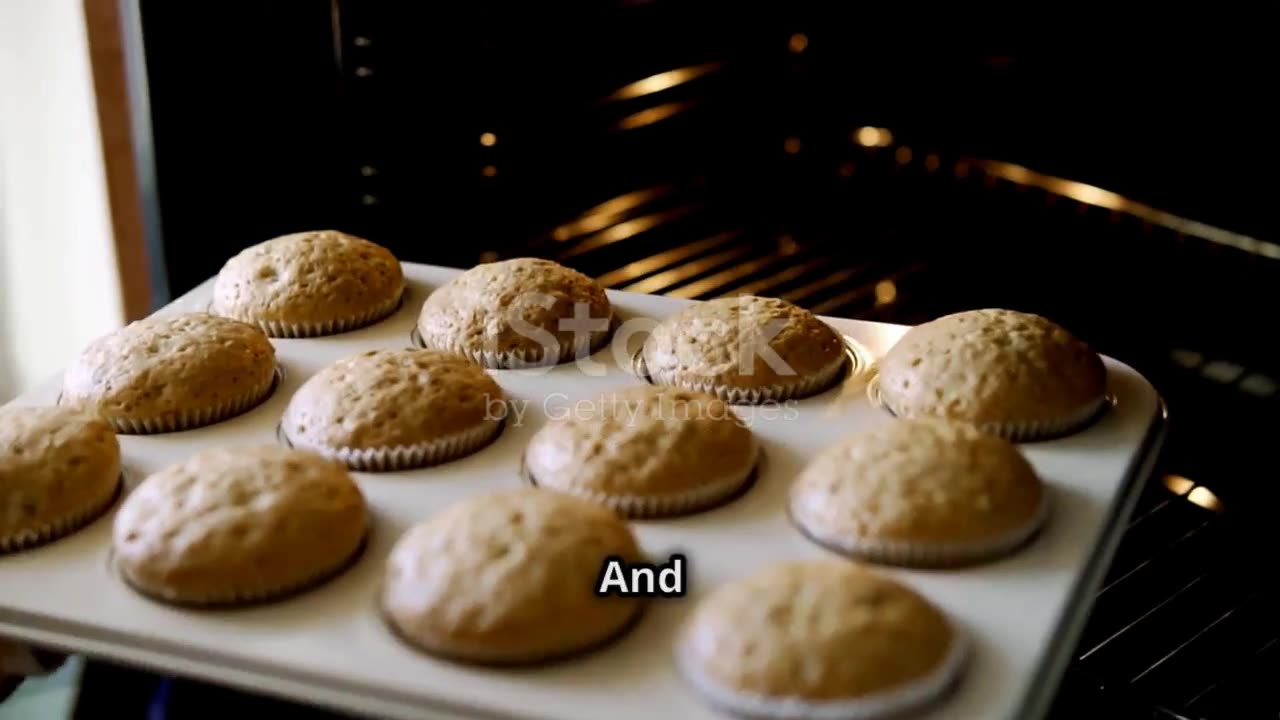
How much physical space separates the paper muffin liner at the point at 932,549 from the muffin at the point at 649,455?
0.11 metres

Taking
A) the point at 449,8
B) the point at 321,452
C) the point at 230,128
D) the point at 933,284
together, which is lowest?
the point at 933,284

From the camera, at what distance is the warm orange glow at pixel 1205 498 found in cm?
140

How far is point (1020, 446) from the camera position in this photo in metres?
1.02

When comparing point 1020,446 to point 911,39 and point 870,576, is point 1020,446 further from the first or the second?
point 911,39

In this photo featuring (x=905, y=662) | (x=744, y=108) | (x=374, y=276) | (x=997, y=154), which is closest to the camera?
(x=905, y=662)

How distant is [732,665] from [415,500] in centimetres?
32

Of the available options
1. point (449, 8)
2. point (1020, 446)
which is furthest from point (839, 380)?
point (449, 8)

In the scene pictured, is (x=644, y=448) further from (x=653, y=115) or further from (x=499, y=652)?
(x=653, y=115)

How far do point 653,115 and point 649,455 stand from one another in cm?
86

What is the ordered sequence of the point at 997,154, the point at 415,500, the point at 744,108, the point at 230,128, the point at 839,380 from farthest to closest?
the point at 744,108, the point at 997,154, the point at 230,128, the point at 839,380, the point at 415,500

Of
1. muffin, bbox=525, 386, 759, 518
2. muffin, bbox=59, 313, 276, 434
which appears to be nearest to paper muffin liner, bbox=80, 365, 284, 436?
muffin, bbox=59, 313, 276, 434

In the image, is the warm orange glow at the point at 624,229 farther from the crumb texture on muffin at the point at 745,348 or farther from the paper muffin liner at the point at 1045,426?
the paper muffin liner at the point at 1045,426

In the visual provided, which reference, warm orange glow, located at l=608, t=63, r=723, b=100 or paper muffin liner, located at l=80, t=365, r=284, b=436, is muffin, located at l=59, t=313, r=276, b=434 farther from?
warm orange glow, located at l=608, t=63, r=723, b=100

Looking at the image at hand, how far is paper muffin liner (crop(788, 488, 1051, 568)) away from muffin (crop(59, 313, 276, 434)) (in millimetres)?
503
